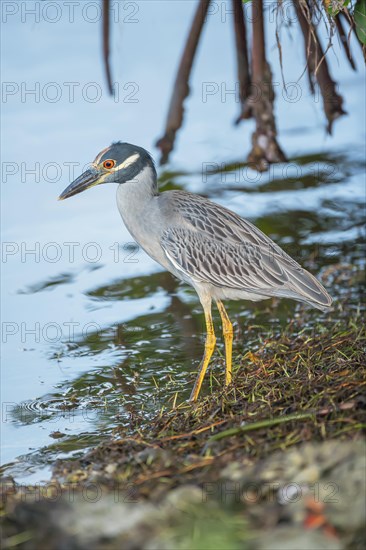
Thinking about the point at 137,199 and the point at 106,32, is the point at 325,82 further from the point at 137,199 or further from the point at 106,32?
the point at 137,199

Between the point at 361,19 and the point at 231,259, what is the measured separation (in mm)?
1569

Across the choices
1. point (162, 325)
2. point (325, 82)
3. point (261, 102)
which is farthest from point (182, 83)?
point (162, 325)

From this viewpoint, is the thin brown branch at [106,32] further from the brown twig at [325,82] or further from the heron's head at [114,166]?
the heron's head at [114,166]

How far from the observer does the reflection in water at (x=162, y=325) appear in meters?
6.22

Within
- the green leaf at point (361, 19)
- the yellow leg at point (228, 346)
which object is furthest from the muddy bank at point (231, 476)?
the green leaf at point (361, 19)

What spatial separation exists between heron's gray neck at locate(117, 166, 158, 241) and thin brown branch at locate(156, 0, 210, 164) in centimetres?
209

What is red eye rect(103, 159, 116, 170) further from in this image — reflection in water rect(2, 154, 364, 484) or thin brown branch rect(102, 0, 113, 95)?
thin brown branch rect(102, 0, 113, 95)

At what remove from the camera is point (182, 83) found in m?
8.58

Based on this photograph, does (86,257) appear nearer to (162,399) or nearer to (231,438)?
(162,399)

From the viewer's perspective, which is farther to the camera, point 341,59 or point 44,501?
point 341,59

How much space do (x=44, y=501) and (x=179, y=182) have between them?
5.80m

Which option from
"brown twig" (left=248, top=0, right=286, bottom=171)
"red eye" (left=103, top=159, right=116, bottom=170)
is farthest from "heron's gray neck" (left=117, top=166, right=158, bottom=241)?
"brown twig" (left=248, top=0, right=286, bottom=171)

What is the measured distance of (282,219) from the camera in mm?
9023

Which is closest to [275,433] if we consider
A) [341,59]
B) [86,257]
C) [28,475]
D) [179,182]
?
[28,475]
